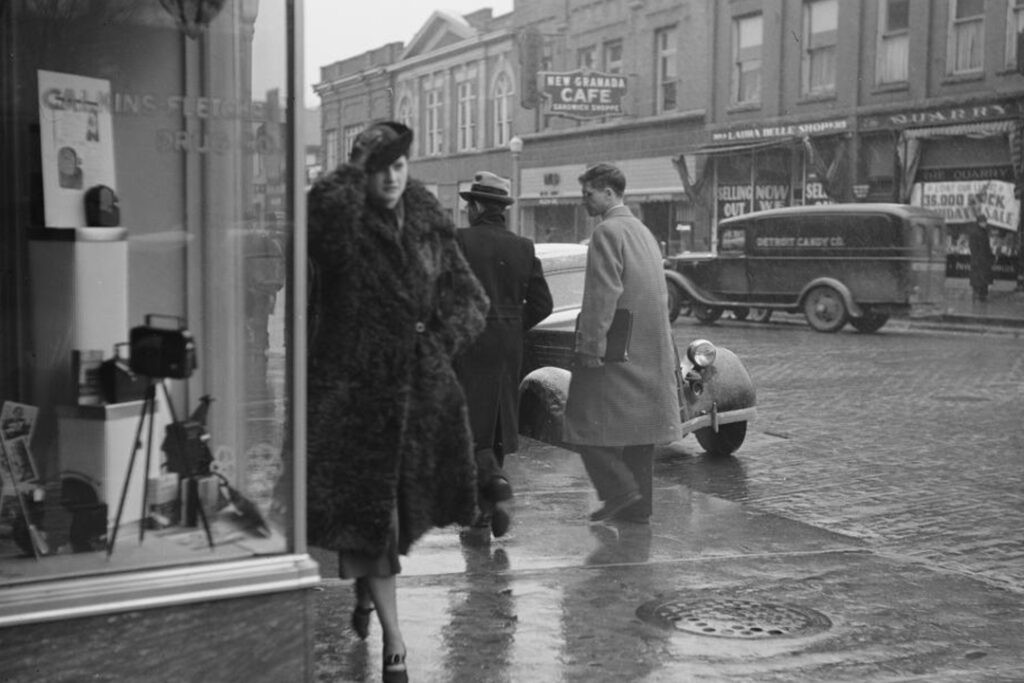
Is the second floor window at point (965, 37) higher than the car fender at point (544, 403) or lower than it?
higher

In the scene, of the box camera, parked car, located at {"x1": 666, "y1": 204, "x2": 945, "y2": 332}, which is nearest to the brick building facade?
parked car, located at {"x1": 666, "y1": 204, "x2": 945, "y2": 332}

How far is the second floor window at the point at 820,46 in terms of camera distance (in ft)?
99.6

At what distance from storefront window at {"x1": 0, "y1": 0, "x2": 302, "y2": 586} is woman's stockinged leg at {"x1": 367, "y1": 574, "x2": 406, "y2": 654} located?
825 mm

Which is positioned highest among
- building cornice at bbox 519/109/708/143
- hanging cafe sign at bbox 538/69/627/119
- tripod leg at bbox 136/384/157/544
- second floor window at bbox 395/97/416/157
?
second floor window at bbox 395/97/416/157

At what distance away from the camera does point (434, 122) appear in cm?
5038

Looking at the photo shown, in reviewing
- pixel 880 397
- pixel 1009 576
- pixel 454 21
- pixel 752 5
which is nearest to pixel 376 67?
pixel 454 21

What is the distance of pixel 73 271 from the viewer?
399 centimetres

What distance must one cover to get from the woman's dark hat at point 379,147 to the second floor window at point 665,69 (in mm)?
32113

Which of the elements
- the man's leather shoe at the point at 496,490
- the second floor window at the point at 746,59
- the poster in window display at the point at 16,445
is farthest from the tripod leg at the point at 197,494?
the second floor window at the point at 746,59

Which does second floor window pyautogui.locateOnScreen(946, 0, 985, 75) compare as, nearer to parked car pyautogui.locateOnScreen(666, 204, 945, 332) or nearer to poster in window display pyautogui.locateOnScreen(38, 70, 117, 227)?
parked car pyautogui.locateOnScreen(666, 204, 945, 332)

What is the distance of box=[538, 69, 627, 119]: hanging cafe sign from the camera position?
3475cm

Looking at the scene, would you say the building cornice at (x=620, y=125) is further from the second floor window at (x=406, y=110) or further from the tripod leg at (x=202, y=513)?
the tripod leg at (x=202, y=513)

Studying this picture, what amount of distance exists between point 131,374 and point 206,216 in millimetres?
556

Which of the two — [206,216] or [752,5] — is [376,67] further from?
[206,216]
